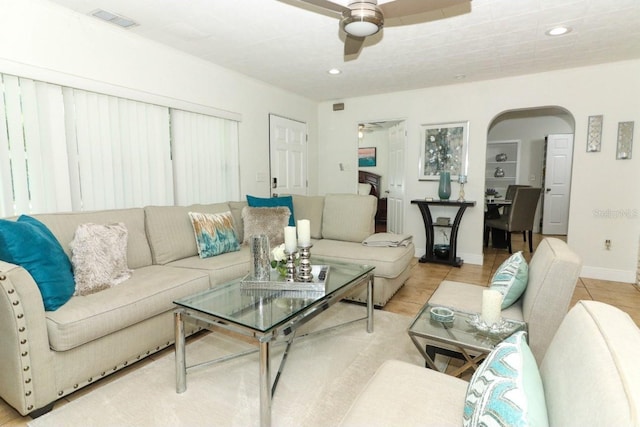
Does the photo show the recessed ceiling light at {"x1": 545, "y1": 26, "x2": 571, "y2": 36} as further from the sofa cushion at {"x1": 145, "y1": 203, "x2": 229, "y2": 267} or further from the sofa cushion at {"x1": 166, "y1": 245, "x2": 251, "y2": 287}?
the sofa cushion at {"x1": 145, "y1": 203, "x2": 229, "y2": 267}

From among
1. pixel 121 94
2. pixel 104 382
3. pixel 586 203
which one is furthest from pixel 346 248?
pixel 586 203

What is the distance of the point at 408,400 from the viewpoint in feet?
3.61

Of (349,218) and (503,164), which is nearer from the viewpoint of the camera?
(349,218)

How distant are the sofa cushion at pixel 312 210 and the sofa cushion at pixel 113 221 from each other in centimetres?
170

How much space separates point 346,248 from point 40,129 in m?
2.57

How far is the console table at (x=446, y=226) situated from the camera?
442 cm

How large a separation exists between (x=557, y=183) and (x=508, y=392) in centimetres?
736

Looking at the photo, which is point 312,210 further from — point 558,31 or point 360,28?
point 558,31

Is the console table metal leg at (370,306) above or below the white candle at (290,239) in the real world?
below

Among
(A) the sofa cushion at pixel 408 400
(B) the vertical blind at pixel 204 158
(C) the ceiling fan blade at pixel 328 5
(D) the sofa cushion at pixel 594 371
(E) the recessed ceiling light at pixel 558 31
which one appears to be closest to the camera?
(D) the sofa cushion at pixel 594 371

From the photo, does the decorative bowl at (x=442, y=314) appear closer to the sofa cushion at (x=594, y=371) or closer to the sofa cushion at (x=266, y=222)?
the sofa cushion at (x=594, y=371)

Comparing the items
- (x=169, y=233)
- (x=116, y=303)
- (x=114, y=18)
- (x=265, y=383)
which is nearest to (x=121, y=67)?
(x=114, y=18)

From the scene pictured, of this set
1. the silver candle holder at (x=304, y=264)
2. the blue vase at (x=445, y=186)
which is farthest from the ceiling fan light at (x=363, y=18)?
the blue vase at (x=445, y=186)

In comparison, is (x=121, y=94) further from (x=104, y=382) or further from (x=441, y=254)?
(x=441, y=254)
